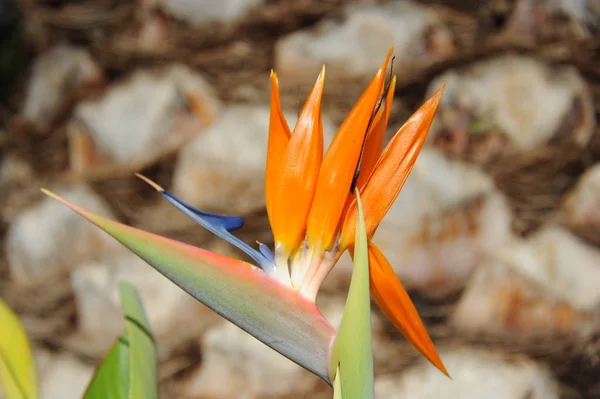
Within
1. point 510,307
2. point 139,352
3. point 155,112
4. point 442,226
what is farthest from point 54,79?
point 139,352

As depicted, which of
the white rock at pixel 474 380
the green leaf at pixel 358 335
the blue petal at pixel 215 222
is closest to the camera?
the green leaf at pixel 358 335

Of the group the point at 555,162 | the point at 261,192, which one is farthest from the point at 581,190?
the point at 261,192

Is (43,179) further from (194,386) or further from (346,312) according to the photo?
(346,312)

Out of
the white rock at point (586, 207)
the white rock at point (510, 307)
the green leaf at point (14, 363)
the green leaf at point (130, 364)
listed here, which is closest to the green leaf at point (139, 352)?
the green leaf at point (130, 364)

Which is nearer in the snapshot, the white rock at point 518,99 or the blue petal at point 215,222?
the blue petal at point 215,222

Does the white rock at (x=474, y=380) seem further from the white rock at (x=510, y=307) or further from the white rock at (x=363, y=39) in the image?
the white rock at (x=363, y=39)

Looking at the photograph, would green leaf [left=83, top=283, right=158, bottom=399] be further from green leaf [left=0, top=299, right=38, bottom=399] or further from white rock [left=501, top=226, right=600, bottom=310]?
white rock [left=501, top=226, right=600, bottom=310]

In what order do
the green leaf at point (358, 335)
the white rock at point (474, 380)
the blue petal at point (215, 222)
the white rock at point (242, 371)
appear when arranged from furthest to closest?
1. the white rock at point (242, 371)
2. the white rock at point (474, 380)
3. the blue petal at point (215, 222)
4. the green leaf at point (358, 335)

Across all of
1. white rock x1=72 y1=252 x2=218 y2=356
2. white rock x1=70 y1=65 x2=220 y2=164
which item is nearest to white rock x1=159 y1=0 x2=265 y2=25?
white rock x1=70 y1=65 x2=220 y2=164
